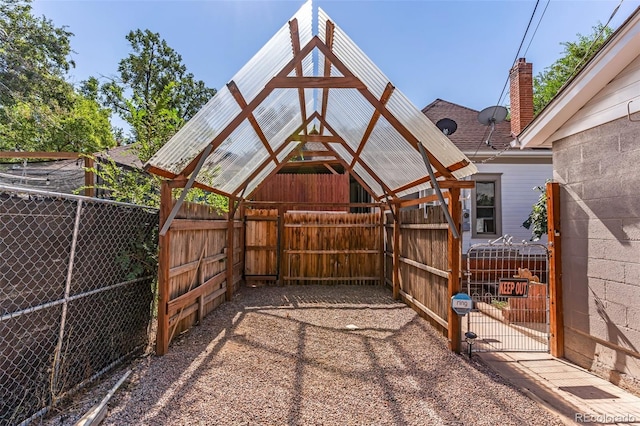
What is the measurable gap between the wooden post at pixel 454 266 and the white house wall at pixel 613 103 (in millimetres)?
1475

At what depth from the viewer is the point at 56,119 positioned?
1352 cm

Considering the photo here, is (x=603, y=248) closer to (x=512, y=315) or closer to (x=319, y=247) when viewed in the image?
(x=512, y=315)

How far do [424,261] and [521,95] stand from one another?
255 inches

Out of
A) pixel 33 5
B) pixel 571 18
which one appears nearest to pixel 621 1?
pixel 571 18

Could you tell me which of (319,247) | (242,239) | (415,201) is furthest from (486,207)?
(242,239)

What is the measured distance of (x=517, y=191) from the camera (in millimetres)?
8234

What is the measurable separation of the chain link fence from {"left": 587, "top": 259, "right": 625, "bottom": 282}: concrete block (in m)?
4.94

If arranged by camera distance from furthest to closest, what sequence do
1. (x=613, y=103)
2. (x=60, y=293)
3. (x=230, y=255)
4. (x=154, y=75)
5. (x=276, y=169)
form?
(x=154, y=75), (x=276, y=169), (x=230, y=255), (x=613, y=103), (x=60, y=293)

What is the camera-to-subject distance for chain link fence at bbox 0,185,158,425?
84.2 inches

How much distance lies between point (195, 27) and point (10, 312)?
41.8 feet

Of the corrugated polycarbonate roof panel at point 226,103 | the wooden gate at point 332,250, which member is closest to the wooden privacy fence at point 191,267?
the corrugated polycarbonate roof panel at point 226,103

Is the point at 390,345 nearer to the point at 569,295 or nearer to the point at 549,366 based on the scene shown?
the point at 549,366

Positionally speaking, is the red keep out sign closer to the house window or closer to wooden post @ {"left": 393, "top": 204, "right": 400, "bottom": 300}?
wooden post @ {"left": 393, "top": 204, "right": 400, "bottom": 300}

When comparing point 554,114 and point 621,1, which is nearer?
point 621,1
